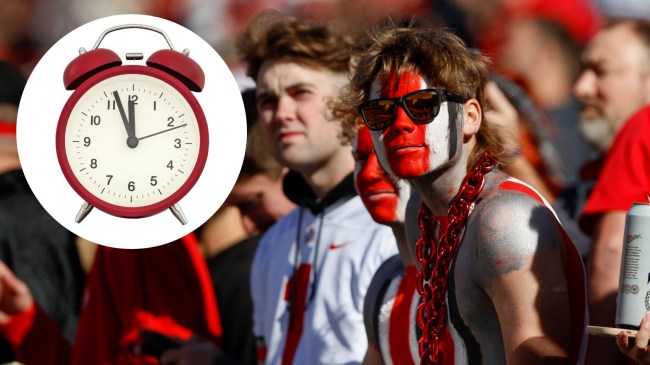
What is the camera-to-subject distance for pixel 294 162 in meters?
4.79

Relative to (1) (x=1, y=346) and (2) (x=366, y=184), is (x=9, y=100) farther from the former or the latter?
(2) (x=366, y=184)

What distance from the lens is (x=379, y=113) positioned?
11.2 ft

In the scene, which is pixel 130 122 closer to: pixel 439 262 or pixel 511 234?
pixel 439 262

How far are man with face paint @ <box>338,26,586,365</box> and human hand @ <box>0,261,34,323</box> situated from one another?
87.7 inches

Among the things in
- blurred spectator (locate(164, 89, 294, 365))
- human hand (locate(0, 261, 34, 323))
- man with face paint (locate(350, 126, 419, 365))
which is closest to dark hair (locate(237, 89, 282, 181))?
blurred spectator (locate(164, 89, 294, 365))

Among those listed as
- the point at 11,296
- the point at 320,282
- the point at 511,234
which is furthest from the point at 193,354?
the point at 511,234

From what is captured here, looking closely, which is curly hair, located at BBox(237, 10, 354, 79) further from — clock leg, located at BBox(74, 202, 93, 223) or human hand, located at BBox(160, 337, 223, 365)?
clock leg, located at BBox(74, 202, 93, 223)

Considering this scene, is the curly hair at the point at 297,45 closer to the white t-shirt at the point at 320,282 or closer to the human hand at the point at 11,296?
the white t-shirt at the point at 320,282

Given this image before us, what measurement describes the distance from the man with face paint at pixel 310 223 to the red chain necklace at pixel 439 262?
105 centimetres

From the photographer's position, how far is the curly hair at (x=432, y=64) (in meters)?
3.39

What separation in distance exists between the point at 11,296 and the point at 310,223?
1.28m

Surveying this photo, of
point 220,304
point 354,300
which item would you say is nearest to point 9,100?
point 220,304

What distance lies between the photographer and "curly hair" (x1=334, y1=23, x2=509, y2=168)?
11.1 feet

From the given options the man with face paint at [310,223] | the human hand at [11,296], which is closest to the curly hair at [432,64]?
the man with face paint at [310,223]
